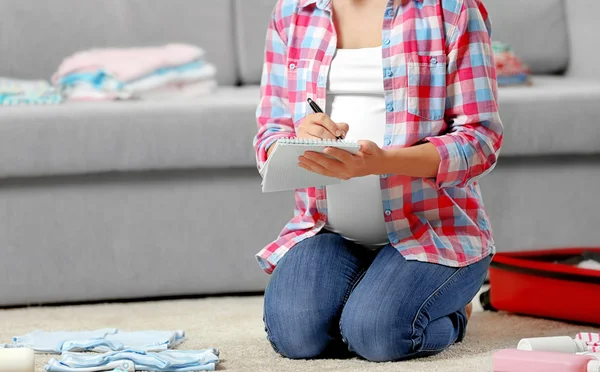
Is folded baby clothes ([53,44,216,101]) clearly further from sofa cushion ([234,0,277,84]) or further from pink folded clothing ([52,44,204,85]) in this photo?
sofa cushion ([234,0,277,84])

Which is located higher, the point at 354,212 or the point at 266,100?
the point at 266,100

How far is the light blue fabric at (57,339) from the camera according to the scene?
153 cm

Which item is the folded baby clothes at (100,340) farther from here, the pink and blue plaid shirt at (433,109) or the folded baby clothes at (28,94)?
the folded baby clothes at (28,94)

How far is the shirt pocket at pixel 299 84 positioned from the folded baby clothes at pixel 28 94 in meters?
0.77

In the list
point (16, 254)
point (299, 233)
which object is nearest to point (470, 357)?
point (299, 233)

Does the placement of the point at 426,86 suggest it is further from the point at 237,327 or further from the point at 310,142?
the point at 237,327

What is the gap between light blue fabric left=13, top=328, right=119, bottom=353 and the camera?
5.01ft

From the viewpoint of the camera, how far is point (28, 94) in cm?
212


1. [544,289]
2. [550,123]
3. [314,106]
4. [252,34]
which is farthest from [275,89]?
[252,34]

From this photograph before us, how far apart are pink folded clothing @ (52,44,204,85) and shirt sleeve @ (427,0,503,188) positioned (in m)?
1.00

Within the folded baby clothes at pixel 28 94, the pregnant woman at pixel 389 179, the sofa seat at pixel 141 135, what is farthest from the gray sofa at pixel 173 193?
the pregnant woman at pixel 389 179

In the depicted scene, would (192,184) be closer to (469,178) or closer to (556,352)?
(469,178)

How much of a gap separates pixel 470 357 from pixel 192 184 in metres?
0.79

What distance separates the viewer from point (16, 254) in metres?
2.00
